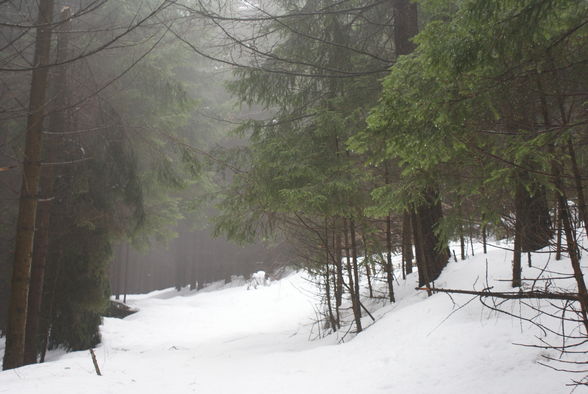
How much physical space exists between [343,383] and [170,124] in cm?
919

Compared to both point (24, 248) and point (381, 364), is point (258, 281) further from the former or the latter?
point (381, 364)

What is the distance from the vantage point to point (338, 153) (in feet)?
22.1

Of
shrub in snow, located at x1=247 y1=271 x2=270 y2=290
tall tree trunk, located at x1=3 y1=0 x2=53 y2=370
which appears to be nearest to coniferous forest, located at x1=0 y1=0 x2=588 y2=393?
tall tree trunk, located at x1=3 y1=0 x2=53 y2=370

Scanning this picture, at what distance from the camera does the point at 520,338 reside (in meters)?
3.93

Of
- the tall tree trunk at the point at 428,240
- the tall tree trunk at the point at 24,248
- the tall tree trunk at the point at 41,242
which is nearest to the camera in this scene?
the tall tree trunk at the point at 24,248

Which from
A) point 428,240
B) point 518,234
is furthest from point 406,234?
point 518,234

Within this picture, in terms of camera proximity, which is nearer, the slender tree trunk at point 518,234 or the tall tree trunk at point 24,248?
the slender tree trunk at point 518,234

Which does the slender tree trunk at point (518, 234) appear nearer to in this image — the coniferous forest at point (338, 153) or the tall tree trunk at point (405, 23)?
the coniferous forest at point (338, 153)

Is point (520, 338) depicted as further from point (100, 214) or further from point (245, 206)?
point (100, 214)

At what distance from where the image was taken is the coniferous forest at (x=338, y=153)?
2.86 m

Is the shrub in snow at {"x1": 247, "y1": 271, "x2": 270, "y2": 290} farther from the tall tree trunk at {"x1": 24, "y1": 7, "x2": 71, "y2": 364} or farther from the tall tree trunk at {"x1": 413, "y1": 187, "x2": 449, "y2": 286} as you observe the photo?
the tall tree trunk at {"x1": 413, "y1": 187, "x2": 449, "y2": 286}

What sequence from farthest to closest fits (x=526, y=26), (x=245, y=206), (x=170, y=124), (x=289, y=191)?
(x=170, y=124) < (x=245, y=206) < (x=289, y=191) < (x=526, y=26)

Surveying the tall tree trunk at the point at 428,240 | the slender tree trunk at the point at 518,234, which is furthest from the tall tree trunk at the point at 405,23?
the slender tree trunk at the point at 518,234

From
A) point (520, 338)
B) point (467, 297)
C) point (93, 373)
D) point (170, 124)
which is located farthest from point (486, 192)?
point (170, 124)
